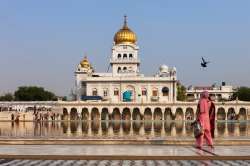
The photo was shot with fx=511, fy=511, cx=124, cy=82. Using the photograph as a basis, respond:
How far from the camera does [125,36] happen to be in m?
78.9

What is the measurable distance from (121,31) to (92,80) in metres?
9.15

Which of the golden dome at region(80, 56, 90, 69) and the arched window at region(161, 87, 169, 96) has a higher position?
the golden dome at region(80, 56, 90, 69)

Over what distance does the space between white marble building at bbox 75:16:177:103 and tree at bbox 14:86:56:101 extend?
17808 millimetres

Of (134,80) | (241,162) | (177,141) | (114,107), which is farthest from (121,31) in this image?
(241,162)

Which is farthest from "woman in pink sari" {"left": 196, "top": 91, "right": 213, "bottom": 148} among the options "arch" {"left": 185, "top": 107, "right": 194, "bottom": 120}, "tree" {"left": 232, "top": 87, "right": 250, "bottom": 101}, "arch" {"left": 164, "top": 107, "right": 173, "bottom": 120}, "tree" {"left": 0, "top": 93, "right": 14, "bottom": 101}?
"tree" {"left": 0, "top": 93, "right": 14, "bottom": 101}

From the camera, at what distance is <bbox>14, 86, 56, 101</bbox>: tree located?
9428cm

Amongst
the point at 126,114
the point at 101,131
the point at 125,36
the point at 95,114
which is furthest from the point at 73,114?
the point at 101,131

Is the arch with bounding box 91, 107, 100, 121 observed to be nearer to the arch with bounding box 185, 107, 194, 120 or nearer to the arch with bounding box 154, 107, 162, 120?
the arch with bounding box 154, 107, 162, 120

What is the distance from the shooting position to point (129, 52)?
7944 cm

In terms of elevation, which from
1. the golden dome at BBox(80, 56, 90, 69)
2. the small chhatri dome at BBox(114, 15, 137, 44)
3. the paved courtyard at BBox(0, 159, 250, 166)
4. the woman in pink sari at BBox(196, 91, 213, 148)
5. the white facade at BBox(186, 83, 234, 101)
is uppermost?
the small chhatri dome at BBox(114, 15, 137, 44)

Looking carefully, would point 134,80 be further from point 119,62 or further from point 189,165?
point 189,165

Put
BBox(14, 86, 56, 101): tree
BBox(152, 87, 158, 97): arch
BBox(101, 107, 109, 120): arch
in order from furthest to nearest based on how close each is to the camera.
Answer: BBox(14, 86, 56, 101): tree, BBox(152, 87, 158, 97): arch, BBox(101, 107, 109, 120): arch

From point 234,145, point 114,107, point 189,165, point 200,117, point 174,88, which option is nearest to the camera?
point 189,165

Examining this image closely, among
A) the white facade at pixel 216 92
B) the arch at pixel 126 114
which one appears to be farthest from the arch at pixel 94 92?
the white facade at pixel 216 92
